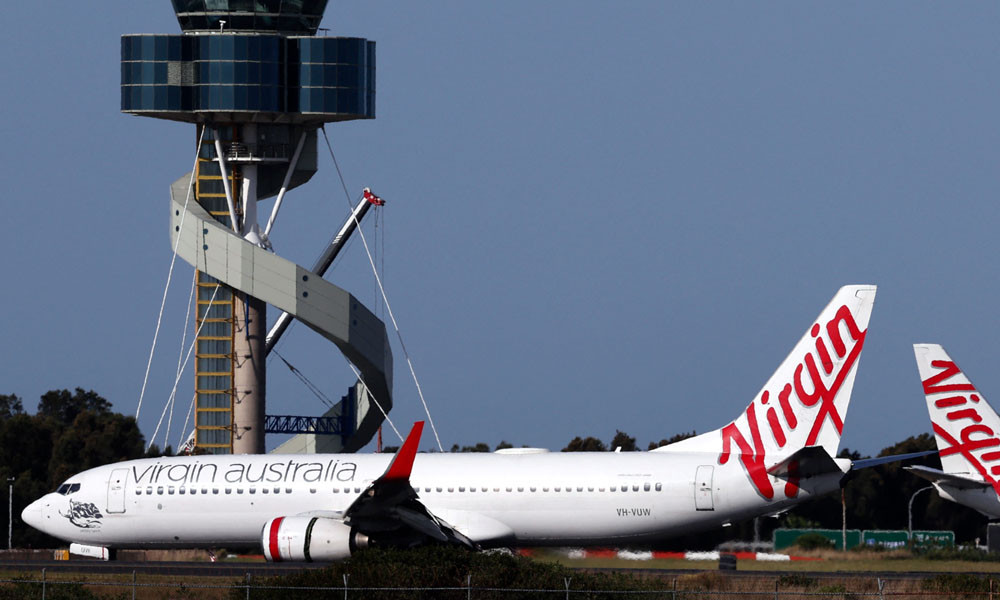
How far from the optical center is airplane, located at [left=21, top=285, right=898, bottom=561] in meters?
40.9

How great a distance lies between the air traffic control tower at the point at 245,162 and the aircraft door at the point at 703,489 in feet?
125

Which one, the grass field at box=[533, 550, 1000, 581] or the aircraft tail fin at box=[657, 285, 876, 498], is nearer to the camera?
the aircraft tail fin at box=[657, 285, 876, 498]

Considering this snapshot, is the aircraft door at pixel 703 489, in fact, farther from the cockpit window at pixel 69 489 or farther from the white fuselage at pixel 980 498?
the cockpit window at pixel 69 489

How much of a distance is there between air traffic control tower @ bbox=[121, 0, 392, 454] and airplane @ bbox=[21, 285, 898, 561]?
107ft

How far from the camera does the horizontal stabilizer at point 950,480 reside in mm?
42294

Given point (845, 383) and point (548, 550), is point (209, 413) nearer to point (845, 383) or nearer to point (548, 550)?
point (548, 550)

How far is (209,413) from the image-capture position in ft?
265

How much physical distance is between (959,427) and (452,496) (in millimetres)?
12815

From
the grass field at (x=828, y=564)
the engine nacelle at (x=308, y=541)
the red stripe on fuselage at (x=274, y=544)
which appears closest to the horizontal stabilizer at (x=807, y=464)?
the grass field at (x=828, y=564)

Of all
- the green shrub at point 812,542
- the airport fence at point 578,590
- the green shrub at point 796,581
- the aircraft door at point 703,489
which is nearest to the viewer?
the airport fence at point 578,590

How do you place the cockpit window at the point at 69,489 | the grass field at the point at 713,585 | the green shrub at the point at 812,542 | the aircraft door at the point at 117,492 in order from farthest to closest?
the green shrub at the point at 812,542
the cockpit window at the point at 69,489
the aircraft door at the point at 117,492
the grass field at the point at 713,585

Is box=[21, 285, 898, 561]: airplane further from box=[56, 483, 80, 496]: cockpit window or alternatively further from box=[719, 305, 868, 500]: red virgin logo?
box=[56, 483, 80, 496]: cockpit window

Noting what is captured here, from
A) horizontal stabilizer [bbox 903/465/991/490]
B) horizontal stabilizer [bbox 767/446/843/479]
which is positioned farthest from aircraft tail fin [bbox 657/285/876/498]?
horizontal stabilizer [bbox 903/465/991/490]

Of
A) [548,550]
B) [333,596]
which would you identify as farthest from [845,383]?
[333,596]
